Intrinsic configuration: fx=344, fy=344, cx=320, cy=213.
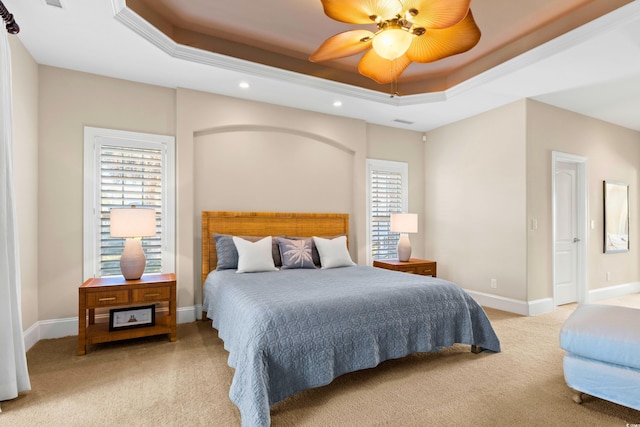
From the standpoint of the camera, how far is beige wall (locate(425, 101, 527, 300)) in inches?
175

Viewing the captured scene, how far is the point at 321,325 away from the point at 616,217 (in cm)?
574

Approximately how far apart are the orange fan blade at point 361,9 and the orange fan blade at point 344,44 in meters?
0.15

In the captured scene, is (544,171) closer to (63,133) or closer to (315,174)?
(315,174)

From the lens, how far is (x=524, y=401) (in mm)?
2283

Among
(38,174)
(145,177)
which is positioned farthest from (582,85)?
(38,174)

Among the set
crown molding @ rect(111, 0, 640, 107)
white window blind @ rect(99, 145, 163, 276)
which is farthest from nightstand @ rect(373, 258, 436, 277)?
white window blind @ rect(99, 145, 163, 276)

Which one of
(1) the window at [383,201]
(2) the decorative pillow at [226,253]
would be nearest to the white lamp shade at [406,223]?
(1) the window at [383,201]

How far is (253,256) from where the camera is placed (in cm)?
366

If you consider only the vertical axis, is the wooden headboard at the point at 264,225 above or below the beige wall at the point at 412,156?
below

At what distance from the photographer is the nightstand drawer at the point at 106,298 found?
3.07 metres

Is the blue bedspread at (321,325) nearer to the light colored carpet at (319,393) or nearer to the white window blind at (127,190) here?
the light colored carpet at (319,393)

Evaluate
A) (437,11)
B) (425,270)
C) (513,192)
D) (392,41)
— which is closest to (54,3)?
(392,41)

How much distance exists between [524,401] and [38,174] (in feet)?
15.2

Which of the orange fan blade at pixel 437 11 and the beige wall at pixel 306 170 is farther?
the beige wall at pixel 306 170
